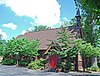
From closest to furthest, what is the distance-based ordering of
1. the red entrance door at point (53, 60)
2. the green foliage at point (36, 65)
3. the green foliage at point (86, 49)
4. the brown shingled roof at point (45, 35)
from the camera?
the green foliage at point (86, 49) < the green foliage at point (36, 65) < the red entrance door at point (53, 60) < the brown shingled roof at point (45, 35)

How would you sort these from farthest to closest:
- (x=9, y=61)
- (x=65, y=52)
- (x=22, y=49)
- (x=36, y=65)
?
1. (x=9, y=61)
2. (x=22, y=49)
3. (x=36, y=65)
4. (x=65, y=52)

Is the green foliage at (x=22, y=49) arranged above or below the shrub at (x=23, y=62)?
above

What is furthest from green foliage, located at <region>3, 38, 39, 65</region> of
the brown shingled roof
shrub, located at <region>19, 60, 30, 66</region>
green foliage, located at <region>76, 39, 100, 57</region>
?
green foliage, located at <region>76, 39, 100, 57</region>

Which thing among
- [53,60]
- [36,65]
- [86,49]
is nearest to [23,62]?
[36,65]

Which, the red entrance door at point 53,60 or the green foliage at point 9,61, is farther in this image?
the green foliage at point 9,61

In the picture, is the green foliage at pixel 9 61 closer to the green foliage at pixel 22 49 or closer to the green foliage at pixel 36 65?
the green foliage at pixel 22 49

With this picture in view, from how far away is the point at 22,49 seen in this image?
133 feet

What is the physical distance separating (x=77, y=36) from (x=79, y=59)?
4.36 m

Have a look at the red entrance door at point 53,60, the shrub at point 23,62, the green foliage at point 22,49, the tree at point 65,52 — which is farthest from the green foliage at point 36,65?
the shrub at point 23,62

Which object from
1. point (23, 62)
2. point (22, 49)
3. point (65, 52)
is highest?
point (22, 49)

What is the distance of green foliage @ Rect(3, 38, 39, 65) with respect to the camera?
3991cm

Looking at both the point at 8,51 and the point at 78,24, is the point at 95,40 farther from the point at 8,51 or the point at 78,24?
the point at 8,51

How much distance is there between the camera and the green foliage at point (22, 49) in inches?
1571

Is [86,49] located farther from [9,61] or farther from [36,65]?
[9,61]
